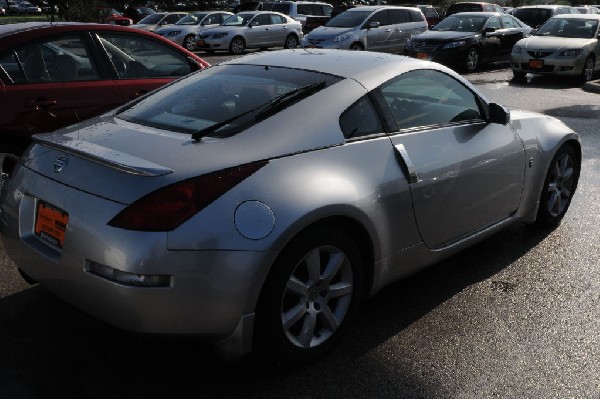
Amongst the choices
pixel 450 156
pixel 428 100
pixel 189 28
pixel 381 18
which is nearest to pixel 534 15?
pixel 381 18

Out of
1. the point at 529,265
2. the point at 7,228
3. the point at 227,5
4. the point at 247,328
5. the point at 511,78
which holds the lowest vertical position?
the point at 227,5

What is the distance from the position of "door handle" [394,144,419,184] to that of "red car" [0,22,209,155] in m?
3.06

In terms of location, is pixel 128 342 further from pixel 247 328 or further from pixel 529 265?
pixel 529 265

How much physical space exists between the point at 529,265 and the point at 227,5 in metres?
54.4

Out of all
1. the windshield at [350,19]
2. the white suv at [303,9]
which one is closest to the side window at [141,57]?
the windshield at [350,19]

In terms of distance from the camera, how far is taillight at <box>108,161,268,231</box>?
8.95 ft

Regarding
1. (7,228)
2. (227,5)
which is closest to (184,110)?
(7,228)

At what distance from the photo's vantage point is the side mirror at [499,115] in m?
4.36

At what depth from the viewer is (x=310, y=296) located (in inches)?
126

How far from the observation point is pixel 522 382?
3.16 metres

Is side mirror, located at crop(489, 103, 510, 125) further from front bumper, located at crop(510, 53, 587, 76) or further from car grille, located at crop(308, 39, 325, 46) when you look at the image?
car grille, located at crop(308, 39, 325, 46)

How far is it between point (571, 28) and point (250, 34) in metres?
11.0

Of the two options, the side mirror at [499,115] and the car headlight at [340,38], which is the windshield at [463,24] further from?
the side mirror at [499,115]

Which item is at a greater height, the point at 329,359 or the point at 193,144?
the point at 193,144
